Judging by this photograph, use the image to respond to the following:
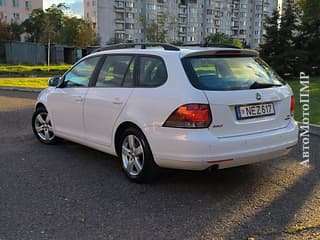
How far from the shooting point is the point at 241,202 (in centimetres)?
400

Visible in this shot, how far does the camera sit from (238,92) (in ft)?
13.3

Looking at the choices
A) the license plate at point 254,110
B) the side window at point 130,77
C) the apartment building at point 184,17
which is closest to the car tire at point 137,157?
the side window at point 130,77

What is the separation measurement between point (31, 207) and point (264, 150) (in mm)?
2555

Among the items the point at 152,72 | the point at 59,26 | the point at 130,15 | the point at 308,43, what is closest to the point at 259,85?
the point at 152,72

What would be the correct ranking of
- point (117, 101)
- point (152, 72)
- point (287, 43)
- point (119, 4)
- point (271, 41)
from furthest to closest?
point (119, 4), point (271, 41), point (287, 43), point (117, 101), point (152, 72)

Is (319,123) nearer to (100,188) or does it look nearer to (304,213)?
(304,213)

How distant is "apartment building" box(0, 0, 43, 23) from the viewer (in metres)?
87.1

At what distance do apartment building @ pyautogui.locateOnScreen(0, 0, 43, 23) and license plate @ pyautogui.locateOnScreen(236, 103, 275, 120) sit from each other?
302 feet

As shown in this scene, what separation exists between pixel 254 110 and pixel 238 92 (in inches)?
11.5

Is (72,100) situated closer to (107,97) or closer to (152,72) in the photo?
(107,97)

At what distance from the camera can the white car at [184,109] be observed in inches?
154

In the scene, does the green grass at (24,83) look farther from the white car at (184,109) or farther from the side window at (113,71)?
the white car at (184,109)

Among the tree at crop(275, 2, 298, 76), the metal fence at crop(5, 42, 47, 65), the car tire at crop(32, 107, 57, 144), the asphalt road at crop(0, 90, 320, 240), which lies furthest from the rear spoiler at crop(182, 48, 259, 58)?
the metal fence at crop(5, 42, 47, 65)

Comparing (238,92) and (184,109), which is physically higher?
(238,92)
